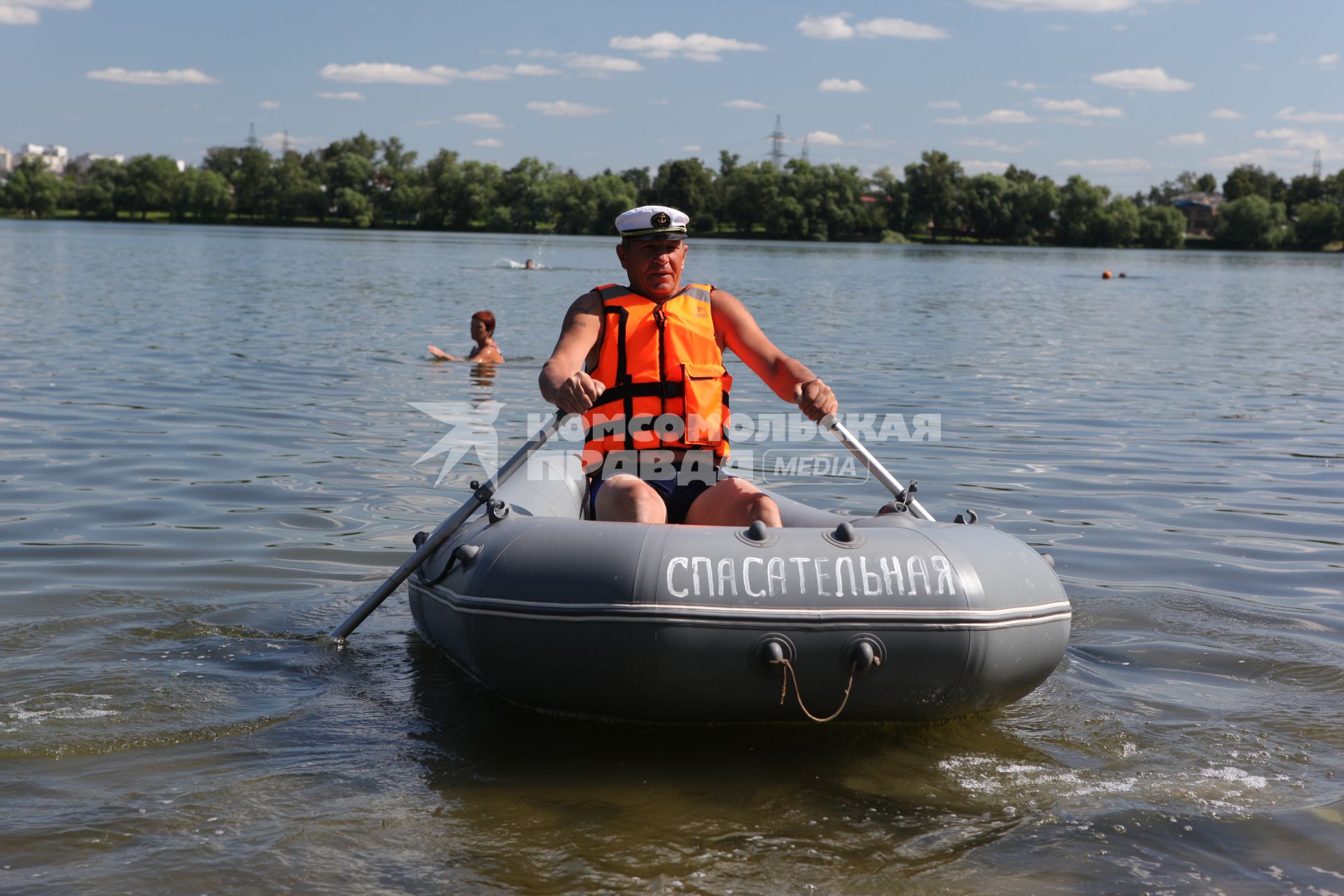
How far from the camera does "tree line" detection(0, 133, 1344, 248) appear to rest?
10606 centimetres

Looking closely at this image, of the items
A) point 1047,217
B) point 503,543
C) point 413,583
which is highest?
point 1047,217

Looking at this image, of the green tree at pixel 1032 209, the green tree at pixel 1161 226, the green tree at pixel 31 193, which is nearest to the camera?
the green tree at pixel 1161 226

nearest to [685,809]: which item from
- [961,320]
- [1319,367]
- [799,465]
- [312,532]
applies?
[312,532]

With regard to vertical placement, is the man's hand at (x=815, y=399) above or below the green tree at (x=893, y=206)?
below

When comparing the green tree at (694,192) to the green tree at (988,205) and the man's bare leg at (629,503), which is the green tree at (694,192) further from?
the man's bare leg at (629,503)

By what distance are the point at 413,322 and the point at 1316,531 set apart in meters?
15.1

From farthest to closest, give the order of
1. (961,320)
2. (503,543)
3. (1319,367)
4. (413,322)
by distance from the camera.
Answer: (961,320) → (413,322) → (1319,367) → (503,543)

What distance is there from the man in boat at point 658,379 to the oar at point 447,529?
215 mm

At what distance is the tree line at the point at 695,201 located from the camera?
348 feet

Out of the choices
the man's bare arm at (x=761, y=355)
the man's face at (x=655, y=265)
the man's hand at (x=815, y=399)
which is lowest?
the man's hand at (x=815, y=399)

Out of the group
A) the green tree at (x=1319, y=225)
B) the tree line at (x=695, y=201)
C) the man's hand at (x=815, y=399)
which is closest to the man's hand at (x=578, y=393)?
the man's hand at (x=815, y=399)

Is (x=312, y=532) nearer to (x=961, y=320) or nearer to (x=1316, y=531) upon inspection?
(x=1316, y=531)

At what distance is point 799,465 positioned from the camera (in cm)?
896

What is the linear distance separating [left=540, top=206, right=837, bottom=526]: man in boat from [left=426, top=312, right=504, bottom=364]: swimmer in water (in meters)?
9.19
